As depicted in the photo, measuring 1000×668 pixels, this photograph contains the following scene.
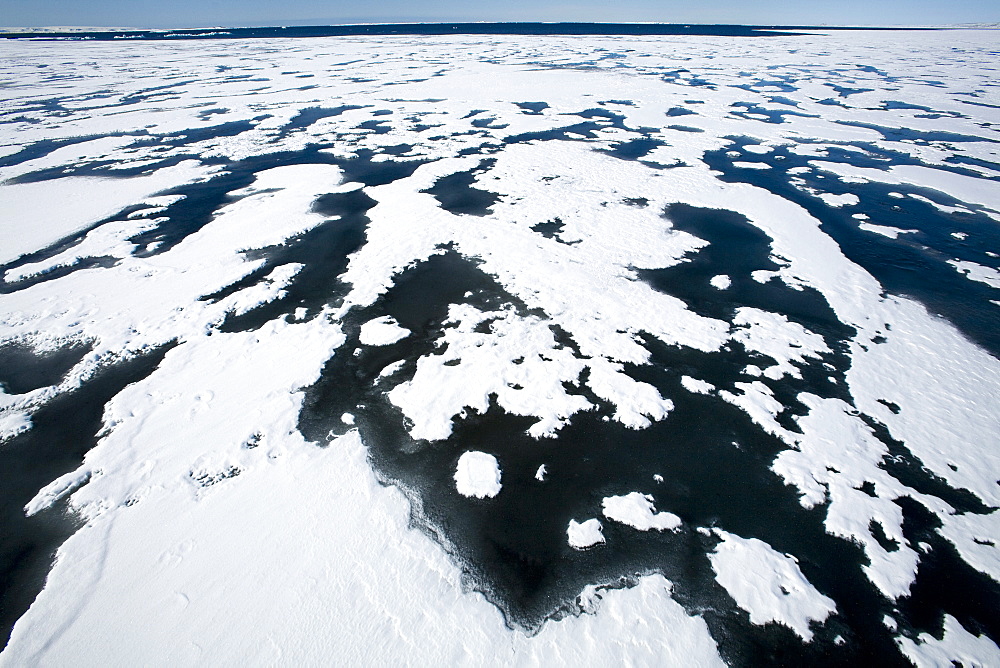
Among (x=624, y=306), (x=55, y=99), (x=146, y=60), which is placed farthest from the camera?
(x=146, y=60)

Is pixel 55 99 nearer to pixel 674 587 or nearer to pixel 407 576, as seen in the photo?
pixel 407 576

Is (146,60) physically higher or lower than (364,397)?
higher

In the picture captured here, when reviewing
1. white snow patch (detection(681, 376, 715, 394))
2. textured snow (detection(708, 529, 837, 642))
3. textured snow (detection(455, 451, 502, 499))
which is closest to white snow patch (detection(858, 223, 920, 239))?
white snow patch (detection(681, 376, 715, 394))

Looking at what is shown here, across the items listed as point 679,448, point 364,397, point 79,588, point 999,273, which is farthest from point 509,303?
point 999,273

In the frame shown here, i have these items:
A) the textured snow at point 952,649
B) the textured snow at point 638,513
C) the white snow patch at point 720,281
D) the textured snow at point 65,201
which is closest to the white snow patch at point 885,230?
the white snow patch at point 720,281

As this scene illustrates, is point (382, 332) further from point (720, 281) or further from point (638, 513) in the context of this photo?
point (720, 281)

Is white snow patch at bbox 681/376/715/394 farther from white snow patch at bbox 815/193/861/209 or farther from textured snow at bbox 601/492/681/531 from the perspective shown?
white snow patch at bbox 815/193/861/209

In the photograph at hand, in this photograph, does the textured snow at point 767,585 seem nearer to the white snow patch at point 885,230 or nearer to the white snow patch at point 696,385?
the white snow patch at point 696,385
